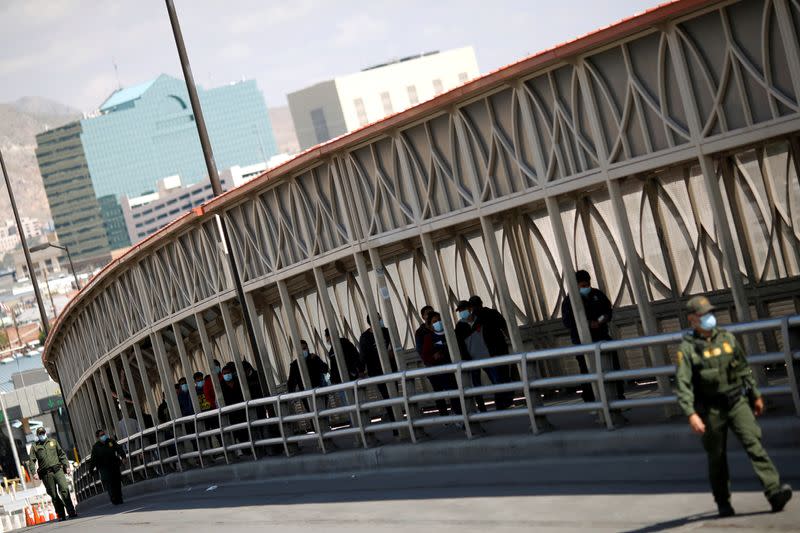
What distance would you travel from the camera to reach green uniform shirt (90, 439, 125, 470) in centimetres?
2366

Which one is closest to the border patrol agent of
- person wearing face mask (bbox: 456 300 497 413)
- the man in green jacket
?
person wearing face mask (bbox: 456 300 497 413)

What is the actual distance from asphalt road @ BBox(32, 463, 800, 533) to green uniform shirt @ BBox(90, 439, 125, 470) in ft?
12.9

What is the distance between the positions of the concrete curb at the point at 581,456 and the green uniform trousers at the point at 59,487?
6.54m

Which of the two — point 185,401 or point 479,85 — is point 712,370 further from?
point 185,401

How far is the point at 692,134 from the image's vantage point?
11930mm

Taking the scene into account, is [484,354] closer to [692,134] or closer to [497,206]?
[497,206]

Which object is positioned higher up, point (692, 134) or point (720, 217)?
point (692, 134)

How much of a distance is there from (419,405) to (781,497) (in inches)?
401

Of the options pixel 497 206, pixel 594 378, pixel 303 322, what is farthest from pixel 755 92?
pixel 303 322

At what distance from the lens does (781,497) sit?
8422mm

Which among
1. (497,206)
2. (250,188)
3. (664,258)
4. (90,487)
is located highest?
(250,188)

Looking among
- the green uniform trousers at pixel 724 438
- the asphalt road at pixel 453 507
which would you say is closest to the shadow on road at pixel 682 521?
A: the asphalt road at pixel 453 507

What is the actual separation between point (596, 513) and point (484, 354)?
7.04 metres

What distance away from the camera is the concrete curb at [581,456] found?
34.5 feet
